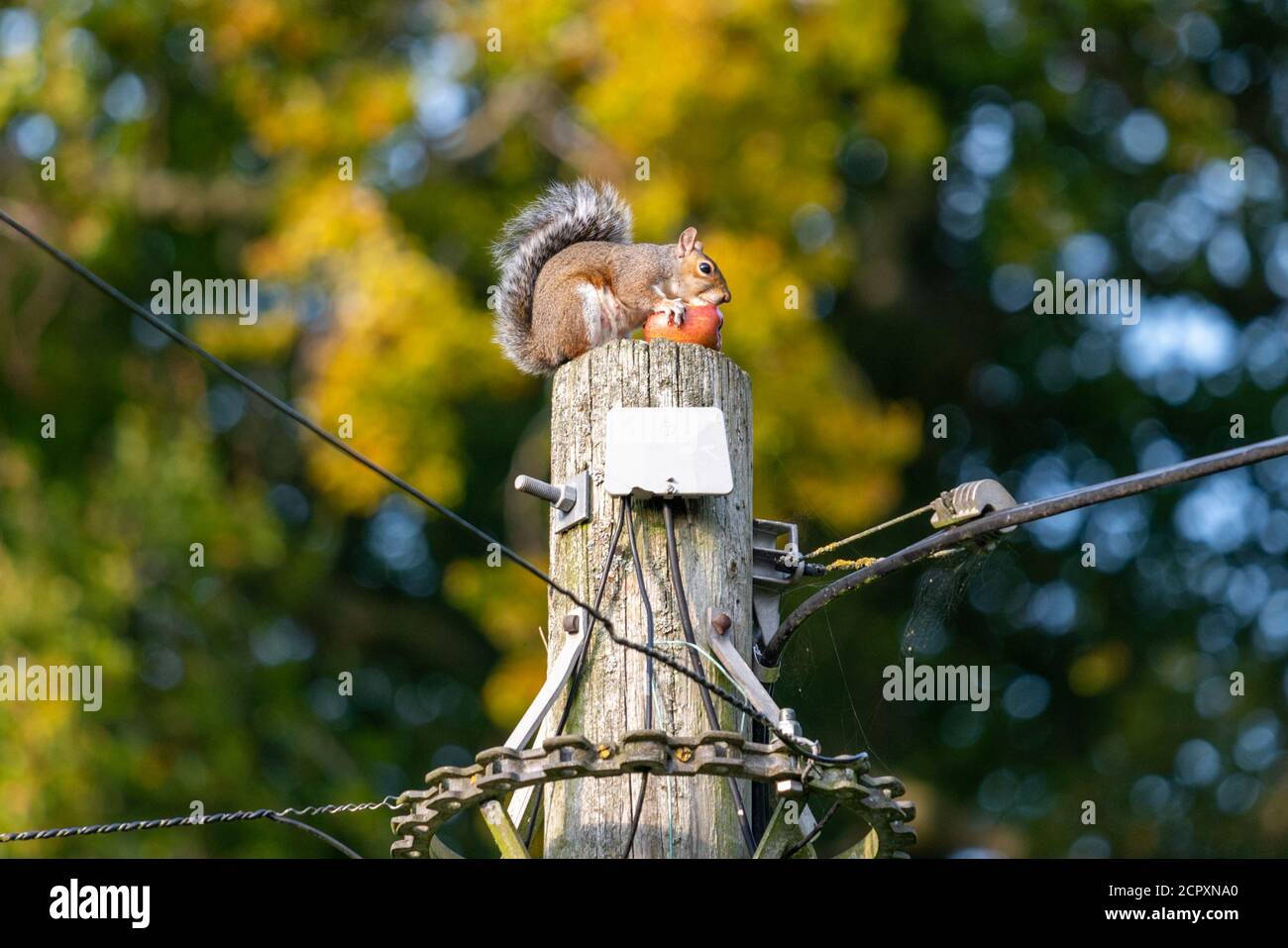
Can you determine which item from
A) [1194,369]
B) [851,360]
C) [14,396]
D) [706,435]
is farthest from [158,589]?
[706,435]

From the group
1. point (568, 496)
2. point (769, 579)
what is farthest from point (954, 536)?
point (568, 496)

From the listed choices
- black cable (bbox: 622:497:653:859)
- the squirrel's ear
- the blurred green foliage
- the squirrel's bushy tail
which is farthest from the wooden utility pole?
the blurred green foliage

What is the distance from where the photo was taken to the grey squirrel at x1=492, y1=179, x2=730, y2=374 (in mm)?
5520

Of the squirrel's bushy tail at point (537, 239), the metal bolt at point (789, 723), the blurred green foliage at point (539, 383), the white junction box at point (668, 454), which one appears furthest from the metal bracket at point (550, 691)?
the blurred green foliage at point (539, 383)

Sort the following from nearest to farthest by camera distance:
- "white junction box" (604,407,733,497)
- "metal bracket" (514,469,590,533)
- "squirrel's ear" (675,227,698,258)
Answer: "white junction box" (604,407,733,497)
"metal bracket" (514,469,590,533)
"squirrel's ear" (675,227,698,258)

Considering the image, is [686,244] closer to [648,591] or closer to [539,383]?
[648,591]

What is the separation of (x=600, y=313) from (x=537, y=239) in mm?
381

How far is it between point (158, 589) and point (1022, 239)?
557cm

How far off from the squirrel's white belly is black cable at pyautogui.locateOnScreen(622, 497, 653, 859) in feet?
5.11

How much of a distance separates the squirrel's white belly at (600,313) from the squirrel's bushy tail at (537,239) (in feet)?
0.67

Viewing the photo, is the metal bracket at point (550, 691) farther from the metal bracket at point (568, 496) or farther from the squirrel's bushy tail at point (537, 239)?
the squirrel's bushy tail at point (537, 239)

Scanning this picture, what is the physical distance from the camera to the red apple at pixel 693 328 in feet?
14.4

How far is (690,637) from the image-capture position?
3.89 metres

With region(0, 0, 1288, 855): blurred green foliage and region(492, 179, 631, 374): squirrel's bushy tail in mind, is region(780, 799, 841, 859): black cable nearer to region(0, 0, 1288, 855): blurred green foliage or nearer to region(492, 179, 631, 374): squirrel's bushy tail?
region(492, 179, 631, 374): squirrel's bushy tail
